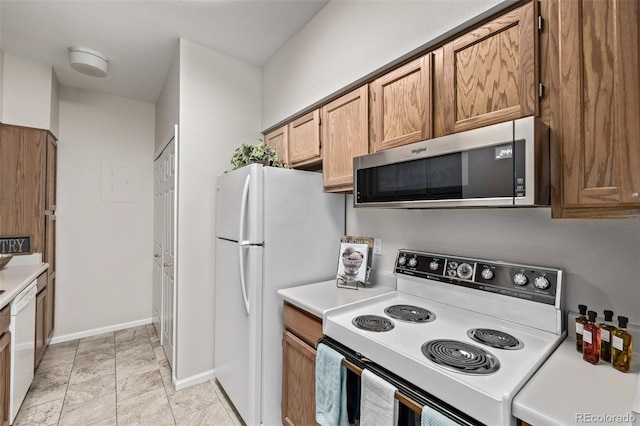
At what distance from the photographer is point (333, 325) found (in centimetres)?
130

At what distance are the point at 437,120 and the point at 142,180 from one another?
3.57m

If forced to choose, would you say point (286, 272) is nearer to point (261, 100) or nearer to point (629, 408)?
point (629, 408)

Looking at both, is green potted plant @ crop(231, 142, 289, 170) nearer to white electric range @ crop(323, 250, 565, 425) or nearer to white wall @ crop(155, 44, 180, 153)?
white wall @ crop(155, 44, 180, 153)

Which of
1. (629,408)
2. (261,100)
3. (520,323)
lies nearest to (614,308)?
(520,323)

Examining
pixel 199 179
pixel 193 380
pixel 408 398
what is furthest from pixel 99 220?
pixel 408 398

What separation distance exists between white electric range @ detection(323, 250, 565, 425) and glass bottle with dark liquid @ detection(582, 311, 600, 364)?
3.8 inches

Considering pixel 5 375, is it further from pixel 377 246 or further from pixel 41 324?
pixel 377 246

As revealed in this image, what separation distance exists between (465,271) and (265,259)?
1.12 meters

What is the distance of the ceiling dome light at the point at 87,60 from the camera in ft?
8.12

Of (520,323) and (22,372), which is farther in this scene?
(22,372)

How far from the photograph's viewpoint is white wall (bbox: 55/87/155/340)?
10.6 feet

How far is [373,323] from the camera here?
1276 mm

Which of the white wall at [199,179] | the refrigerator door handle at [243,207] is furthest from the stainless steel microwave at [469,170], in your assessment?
the white wall at [199,179]

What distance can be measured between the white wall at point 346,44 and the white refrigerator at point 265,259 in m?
0.70
